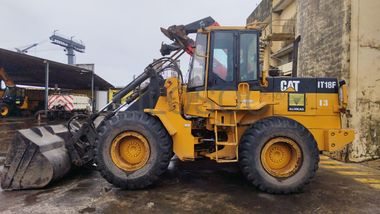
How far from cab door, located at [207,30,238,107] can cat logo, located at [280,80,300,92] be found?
33.9 inches

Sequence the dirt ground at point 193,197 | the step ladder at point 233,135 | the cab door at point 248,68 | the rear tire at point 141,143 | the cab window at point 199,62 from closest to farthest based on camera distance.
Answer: the dirt ground at point 193,197 → the rear tire at point 141,143 → the step ladder at point 233,135 → the cab door at point 248,68 → the cab window at point 199,62

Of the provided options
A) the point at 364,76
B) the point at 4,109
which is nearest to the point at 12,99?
the point at 4,109

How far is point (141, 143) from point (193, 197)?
121 centimetres

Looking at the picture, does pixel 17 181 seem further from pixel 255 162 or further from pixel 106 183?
pixel 255 162

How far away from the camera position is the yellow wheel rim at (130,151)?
5211 millimetres

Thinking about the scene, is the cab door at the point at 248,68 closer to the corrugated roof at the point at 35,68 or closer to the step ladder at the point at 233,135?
the step ladder at the point at 233,135

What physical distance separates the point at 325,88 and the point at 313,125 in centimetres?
67

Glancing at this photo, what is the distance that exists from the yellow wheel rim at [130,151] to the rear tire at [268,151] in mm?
1565

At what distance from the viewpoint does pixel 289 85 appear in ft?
18.3

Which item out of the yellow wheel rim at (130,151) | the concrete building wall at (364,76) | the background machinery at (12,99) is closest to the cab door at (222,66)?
the yellow wheel rim at (130,151)

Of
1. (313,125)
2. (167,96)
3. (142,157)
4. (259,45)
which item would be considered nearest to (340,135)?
(313,125)

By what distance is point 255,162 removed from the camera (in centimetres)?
505

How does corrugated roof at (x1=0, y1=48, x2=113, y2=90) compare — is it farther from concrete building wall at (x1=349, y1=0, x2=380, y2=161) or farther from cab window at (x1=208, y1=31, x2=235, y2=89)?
concrete building wall at (x1=349, y1=0, x2=380, y2=161)

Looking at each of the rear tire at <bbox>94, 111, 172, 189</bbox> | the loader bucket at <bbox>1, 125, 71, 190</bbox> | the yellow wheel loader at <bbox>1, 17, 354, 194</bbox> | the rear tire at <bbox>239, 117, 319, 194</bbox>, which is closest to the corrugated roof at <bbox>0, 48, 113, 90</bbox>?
the loader bucket at <bbox>1, 125, 71, 190</bbox>
